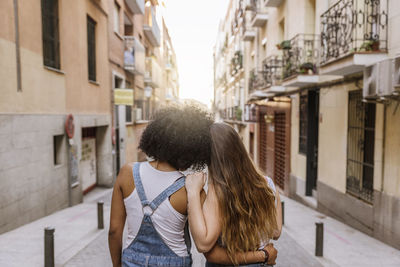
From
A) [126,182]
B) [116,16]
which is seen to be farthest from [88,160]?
[126,182]

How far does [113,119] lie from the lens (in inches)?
581

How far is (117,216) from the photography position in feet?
7.03

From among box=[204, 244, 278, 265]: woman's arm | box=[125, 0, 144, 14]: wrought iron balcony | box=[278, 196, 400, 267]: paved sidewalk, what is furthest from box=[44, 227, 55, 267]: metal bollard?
box=[125, 0, 144, 14]: wrought iron balcony

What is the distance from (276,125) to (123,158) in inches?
300

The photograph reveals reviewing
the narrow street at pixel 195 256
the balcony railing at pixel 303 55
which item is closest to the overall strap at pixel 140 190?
the narrow street at pixel 195 256

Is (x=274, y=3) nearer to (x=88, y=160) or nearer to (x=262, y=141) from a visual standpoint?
(x=262, y=141)

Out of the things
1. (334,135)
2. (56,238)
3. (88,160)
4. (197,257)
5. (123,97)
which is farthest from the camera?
(88,160)

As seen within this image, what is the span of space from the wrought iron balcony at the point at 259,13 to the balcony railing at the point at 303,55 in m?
4.91

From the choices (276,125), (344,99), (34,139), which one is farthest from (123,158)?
(344,99)

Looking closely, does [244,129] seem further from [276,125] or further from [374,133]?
[374,133]

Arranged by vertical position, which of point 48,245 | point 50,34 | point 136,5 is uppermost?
point 136,5

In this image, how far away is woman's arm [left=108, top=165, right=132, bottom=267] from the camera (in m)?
2.06

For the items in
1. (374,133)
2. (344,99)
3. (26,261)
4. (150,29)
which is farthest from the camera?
(150,29)

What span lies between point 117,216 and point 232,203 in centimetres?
75
